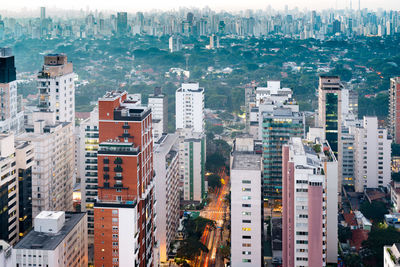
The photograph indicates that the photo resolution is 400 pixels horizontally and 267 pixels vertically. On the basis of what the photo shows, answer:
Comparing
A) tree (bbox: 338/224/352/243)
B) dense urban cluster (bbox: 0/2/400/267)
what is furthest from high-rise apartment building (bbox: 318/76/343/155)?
tree (bbox: 338/224/352/243)

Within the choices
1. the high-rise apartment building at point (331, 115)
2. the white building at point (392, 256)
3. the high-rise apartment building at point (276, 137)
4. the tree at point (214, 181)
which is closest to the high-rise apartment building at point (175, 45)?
the tree at point (214, 181)

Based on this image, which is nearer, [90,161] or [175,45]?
[90,161]

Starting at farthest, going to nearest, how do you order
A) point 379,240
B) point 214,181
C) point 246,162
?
point 214,181
point 379,240
point 246,162

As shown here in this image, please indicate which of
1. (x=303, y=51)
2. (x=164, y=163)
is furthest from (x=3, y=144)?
(x=303, y=51)

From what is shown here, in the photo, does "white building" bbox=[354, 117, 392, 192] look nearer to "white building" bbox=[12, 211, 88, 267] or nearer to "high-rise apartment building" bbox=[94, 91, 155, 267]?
"high-rise apartment building" bbox=[94, 91, 155, 267]

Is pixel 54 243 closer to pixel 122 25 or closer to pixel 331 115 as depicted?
pixel 331 115

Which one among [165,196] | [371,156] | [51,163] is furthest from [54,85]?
[371,156]
